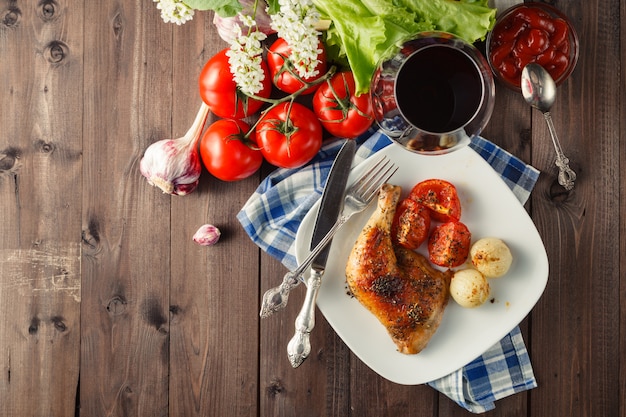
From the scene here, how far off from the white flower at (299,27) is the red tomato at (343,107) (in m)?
0.09

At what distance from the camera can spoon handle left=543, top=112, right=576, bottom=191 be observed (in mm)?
1314

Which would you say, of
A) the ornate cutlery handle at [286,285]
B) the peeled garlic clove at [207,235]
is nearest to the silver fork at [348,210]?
the ornate cutlery handle at [286,285]

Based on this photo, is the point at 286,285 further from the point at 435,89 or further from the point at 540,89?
the point at 540,89

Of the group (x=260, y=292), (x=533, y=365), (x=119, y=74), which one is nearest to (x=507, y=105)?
(x=533, y=365)

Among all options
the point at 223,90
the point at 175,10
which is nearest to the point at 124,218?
the point at 223,90

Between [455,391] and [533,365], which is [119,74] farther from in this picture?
[533,365]

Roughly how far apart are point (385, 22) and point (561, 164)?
54 cm

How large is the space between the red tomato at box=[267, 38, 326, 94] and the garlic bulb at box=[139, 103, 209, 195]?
0.66 ft

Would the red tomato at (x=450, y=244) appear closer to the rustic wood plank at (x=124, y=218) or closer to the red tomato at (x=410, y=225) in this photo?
the red tomato at (x=410, y=225)

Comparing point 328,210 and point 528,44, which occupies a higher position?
point 528,44

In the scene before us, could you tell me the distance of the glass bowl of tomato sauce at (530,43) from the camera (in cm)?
130

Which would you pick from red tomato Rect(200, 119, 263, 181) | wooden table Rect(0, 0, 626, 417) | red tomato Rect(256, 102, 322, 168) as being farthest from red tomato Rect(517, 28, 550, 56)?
red tomato Rect(200, 119, 263, 181)

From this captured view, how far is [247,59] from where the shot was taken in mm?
1229

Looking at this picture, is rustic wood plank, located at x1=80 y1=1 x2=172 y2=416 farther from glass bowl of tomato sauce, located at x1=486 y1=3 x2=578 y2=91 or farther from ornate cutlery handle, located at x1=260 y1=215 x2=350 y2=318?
glass bowl of tomato sauce, located at x1=486 y1=3 x2=578 y2=91
